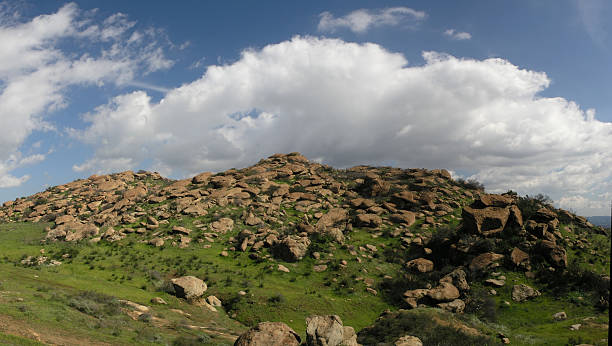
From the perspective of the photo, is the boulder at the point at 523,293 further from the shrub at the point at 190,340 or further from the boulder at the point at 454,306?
the shrub at the point at 190,340

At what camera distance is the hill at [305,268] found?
20.0 m

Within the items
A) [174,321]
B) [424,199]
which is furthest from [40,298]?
[424,199]

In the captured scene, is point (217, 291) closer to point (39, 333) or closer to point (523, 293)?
point (39, 333)

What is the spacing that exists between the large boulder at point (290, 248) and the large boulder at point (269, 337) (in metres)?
25.2

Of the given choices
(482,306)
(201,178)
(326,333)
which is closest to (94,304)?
(326,333)

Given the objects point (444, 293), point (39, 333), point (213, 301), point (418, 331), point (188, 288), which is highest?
point (39, 333)

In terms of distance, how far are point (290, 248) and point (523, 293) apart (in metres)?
25.6

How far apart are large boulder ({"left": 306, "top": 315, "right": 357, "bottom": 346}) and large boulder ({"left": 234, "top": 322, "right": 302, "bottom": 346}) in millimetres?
955

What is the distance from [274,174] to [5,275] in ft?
168

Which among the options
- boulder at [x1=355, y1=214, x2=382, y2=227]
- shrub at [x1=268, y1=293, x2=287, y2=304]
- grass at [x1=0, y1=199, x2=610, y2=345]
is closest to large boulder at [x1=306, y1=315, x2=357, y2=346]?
grass at [x1=0, y1=199, x2=610, y2=345]

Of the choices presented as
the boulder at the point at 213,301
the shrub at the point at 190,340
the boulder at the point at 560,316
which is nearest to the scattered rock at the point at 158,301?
the boulder at the point at 213,301

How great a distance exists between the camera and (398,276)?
3762 cm

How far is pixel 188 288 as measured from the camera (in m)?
28.6

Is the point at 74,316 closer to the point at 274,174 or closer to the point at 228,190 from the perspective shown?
the point at 228,190
